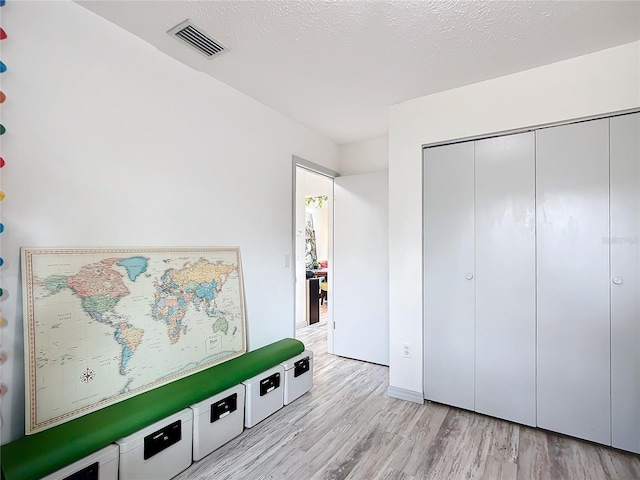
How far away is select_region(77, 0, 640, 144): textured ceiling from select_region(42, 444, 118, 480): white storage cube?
2.28 m

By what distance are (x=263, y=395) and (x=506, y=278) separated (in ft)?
6.57

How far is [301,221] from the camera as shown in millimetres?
5281

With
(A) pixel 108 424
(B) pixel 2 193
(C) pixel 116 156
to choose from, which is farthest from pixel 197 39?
(A) pixel 108 424

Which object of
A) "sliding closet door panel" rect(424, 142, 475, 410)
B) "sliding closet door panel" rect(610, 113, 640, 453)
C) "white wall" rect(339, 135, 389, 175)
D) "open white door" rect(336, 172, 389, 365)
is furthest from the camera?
"white wall" rect(339, 135, 389, 175)

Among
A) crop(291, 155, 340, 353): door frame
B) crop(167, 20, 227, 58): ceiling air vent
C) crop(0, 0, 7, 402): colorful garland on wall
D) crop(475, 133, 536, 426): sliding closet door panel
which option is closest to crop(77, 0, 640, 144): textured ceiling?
crop(167, 20, 227, 58): ceiling air vent

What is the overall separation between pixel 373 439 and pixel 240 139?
2500 millimetres

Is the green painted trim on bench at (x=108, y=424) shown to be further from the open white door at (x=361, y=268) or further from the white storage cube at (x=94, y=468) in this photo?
the open white door at (x=361, y=268)

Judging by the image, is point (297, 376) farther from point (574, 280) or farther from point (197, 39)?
point (197, 39)

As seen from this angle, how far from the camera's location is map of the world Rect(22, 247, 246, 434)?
62.3 inches

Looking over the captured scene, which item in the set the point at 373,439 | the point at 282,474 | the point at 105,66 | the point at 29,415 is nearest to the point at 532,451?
the point at 373,439

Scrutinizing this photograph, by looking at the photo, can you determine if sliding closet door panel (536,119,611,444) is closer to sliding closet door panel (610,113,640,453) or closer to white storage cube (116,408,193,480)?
sliding closet door panel (610,113,640,453)

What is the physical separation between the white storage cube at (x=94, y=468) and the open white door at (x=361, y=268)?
2.59 m

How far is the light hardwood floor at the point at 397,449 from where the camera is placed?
1.89 metres

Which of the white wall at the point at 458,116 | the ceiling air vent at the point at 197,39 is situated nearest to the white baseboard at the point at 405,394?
the white wall at the point at 458,116
